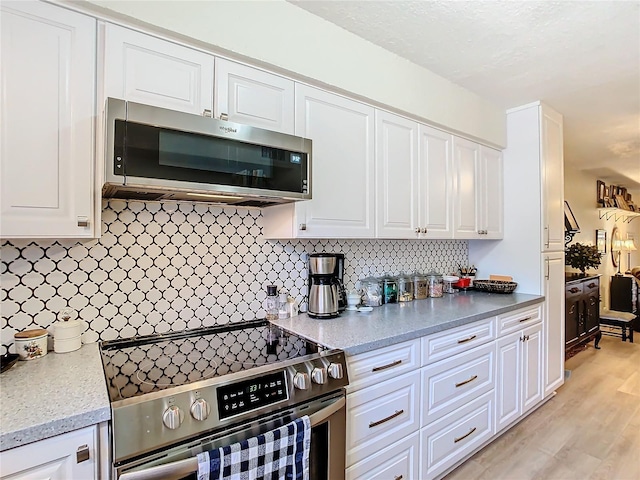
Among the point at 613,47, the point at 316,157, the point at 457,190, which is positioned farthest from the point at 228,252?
the point at 613,47

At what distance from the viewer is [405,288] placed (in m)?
2.56

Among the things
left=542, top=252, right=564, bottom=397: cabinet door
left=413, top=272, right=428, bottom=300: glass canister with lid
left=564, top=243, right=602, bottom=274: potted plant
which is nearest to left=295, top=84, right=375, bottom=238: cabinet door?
left=413, top=272, right=428, bottom=300: glass canister with lid

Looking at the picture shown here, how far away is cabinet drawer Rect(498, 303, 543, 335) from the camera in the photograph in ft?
7.67

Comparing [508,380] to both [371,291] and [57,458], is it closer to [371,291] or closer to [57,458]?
[371,291]

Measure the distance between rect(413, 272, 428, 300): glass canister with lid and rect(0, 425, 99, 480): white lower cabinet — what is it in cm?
213

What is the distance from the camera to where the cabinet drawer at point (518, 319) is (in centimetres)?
234

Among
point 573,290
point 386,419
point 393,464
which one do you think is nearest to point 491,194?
point 573,290

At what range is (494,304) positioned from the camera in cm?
241

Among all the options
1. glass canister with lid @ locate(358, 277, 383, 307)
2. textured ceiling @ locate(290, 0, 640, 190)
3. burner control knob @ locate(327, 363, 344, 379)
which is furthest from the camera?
glass canister with lid @ locate(358, 277, 383, 307)

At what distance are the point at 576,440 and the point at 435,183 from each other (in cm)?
204

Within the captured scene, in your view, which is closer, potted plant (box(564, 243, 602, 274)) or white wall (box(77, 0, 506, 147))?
white wall (box(77, 0, 506, 147))

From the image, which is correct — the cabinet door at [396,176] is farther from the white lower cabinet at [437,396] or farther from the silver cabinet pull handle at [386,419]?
the silver cabinet pull handle at [386,419]

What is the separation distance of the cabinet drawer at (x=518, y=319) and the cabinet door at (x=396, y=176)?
824 millimetres

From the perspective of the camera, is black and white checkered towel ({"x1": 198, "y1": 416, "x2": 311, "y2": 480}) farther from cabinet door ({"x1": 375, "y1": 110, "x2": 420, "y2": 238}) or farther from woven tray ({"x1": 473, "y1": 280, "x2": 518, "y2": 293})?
woven tray ({"x1": 473, "y1": 280, "x2": 518, "y2": 293})
